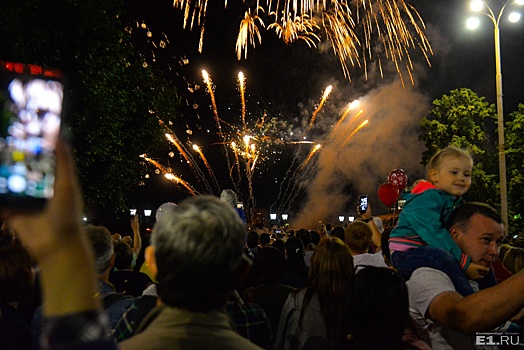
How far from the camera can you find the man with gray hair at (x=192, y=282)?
1732 millimetres

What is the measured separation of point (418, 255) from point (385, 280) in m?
0.55

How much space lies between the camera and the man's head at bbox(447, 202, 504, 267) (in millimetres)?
3350

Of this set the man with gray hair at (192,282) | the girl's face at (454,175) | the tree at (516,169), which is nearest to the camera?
the man with gray hair at (192,282)

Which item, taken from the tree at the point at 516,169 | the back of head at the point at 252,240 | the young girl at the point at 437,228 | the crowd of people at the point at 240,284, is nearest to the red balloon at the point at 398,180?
the back of head at the point at 252,240

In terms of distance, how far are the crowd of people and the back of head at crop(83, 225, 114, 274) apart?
0.03ft

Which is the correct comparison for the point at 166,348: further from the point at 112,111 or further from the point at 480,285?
the point at 112,111

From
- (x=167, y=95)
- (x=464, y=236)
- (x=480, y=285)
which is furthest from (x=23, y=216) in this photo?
(x=167, y=95)

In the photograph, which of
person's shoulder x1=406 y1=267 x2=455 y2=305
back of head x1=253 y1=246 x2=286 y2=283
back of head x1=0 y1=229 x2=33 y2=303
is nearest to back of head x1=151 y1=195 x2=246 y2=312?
person's shoulder x1=406 y1=267 x2=455 y2=305

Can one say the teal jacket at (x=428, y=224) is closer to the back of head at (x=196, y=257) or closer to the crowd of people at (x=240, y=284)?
the crowd of people at (x=240, y=284)

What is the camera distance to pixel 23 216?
3.72 ft

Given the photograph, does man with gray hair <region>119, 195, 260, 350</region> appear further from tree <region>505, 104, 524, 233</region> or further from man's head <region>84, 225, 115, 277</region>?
tree <region>505, 104, 524, 233</region>

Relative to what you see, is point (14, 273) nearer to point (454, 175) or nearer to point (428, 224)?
point (428, 224)

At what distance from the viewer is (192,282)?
1.79m

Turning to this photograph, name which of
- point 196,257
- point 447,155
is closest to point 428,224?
point 447,155
